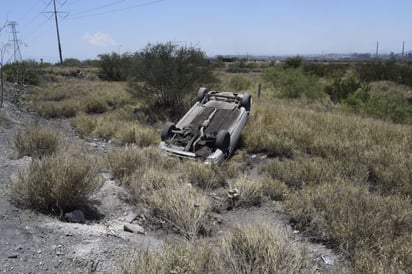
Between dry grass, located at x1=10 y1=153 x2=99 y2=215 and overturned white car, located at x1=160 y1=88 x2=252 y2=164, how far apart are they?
288 cm

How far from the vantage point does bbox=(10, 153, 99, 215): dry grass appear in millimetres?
4266

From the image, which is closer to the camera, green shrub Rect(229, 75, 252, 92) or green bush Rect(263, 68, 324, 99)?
green bush Rect(263, 68, 324, 99)

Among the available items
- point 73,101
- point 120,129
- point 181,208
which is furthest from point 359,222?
point 73,101

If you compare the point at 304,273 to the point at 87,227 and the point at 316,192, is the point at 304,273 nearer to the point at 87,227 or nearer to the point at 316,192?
the point at 316,192

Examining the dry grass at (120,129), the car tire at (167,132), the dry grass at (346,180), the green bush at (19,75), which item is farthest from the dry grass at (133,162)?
the green bush at (19,75)

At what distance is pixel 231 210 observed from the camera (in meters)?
5.22

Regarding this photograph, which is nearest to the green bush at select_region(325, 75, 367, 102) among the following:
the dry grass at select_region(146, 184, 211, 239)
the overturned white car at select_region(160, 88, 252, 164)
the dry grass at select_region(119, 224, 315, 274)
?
the overturned white car at select_region(160, 88, 252, 164)

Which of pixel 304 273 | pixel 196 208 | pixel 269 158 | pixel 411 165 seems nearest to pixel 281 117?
pixel 269 158

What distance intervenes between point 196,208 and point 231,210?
35.5 inches

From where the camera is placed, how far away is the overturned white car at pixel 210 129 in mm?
7504

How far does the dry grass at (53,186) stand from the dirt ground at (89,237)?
0.18m

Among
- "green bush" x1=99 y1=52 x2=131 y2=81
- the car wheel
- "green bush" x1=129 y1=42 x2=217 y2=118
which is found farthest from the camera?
"green bush" x1=99 y1=52 x2=131 y2=81

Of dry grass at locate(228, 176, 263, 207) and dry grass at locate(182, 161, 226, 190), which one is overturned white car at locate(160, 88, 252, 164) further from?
dry grass at locate(228, 176, 263, 207)

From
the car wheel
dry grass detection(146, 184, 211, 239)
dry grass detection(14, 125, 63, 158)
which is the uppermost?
dry grass detection(14, 125, 63, 158)
